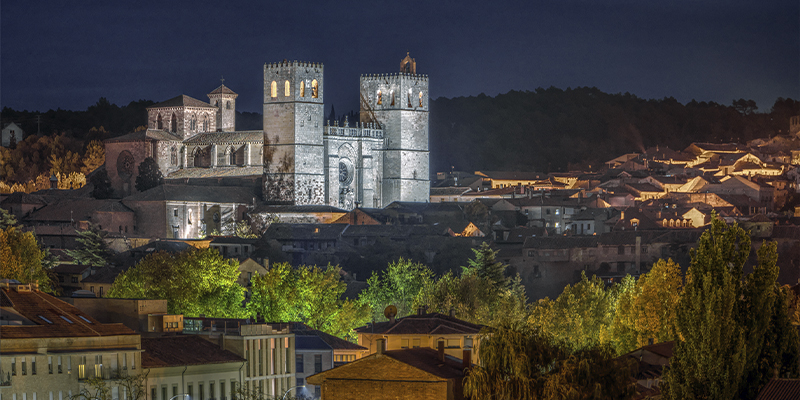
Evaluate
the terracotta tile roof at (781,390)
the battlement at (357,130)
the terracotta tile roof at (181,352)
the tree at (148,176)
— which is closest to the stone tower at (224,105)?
the tree at (148,176)

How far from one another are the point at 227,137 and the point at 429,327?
43315mm

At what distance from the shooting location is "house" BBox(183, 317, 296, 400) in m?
43.8

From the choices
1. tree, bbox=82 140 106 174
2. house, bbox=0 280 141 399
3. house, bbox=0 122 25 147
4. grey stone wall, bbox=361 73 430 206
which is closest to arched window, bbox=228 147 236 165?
grey stone wall, bbox=361 73 430 206

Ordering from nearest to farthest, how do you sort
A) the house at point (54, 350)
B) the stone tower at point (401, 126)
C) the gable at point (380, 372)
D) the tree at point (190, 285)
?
the gable at point (380, 372) → the house at point (54, 350) → the tree at point (190, 285) → the stone tower at point (401, 126)

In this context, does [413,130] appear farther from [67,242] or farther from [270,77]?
[67,242]

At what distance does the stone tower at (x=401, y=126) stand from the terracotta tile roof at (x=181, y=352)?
4389 cm

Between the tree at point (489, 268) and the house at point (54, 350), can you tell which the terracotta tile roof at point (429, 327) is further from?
the tree at point (489, 268)

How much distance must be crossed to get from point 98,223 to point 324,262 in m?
15.1

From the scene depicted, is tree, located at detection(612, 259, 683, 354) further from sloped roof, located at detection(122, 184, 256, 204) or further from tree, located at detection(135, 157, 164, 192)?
tree, located at detection(135, 157, 164, 192)

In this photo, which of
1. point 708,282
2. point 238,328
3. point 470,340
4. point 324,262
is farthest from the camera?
point 324,262

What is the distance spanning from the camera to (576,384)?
28562mm

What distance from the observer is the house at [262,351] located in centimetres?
4384

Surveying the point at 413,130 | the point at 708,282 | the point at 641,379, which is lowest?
the point at 641,379

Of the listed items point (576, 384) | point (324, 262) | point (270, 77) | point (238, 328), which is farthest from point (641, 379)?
point (270, 77)
